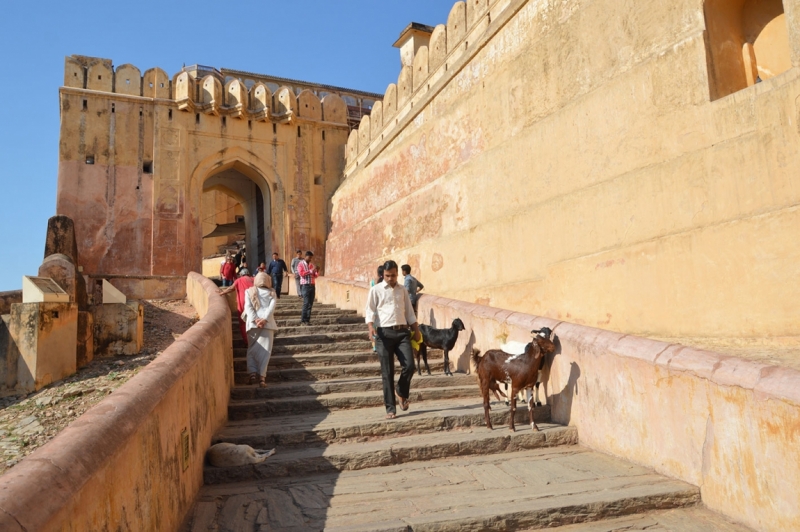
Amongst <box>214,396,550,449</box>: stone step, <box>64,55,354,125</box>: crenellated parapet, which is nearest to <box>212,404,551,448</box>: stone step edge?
<box>214,396,550,449</box>: stone step

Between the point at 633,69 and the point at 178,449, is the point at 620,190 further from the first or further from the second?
the point at 178,449

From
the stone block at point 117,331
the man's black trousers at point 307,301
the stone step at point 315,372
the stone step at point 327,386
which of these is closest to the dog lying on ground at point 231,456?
the stone step at point 327,386

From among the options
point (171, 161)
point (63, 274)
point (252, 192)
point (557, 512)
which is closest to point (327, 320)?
point (63, 274)

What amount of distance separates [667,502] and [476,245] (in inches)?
266

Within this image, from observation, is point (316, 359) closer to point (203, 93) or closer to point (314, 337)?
point (314, 337)

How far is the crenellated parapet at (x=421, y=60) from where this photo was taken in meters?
10.9

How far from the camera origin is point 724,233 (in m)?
5.41

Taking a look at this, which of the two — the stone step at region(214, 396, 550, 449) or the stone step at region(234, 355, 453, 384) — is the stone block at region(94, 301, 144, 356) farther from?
the stone step at region(214, 396, 550, 449)

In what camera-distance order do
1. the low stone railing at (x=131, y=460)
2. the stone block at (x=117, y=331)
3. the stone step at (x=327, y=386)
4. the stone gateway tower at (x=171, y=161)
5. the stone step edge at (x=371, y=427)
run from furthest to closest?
the stone gateway tower at (x=171, y=161) < the stone block at (x=117, y=331) < the stone step at (x=327, y=386) < the stone step edge at (x=371, y=427) < the low stone railing at (x=131, y=460)

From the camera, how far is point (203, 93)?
1762 cm

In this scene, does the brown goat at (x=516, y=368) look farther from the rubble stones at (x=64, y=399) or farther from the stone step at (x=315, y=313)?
the stone step at (x=315, y=313)

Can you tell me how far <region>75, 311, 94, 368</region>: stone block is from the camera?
10.7m

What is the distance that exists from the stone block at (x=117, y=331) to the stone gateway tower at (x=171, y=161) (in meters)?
3.80

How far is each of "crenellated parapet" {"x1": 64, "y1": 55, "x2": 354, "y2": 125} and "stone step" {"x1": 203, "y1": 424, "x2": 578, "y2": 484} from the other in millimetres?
15189
